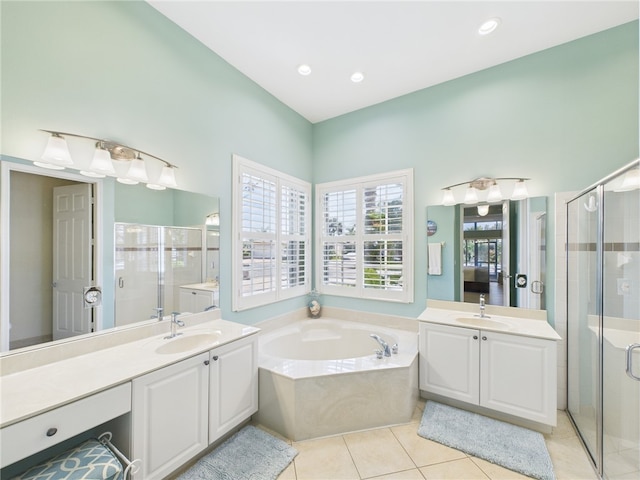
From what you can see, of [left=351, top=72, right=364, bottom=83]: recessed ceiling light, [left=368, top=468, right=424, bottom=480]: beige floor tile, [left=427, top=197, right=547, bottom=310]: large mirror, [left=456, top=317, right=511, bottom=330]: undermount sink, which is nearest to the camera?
[left=368, top=468, right=424, bottom=480]: beige floor tile

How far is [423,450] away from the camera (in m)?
1.86

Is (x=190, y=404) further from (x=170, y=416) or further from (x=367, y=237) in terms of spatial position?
(x=367, y=237)

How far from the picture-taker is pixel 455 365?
7.48ft

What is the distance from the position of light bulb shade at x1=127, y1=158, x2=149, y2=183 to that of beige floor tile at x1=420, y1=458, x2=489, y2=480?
2717mm

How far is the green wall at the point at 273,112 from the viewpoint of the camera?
4.98 feet

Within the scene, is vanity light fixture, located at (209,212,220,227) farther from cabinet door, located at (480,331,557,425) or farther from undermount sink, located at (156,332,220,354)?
cabinet door, located at (480,331,557,425)

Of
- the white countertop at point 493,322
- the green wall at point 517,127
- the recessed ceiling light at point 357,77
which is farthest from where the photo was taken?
the recessed ceiling light at point 357,77

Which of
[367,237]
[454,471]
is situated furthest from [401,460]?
[367,237]

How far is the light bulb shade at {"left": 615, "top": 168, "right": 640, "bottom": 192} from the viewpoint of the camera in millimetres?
1437

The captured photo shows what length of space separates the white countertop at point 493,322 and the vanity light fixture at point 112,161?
2.54 meters

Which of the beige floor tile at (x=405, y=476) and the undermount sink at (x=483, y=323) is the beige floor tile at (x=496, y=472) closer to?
the beige floor tile at (x=405, y=476)

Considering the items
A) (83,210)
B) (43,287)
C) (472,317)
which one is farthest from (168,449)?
(472,317)

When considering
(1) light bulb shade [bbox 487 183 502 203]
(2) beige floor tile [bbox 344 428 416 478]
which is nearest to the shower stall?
(1) light bulb shade [bbox 487 183 502 203]

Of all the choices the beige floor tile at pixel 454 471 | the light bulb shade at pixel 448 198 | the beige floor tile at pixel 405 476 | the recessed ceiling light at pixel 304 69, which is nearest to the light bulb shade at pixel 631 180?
the light bulb shade at pixel 448 198
